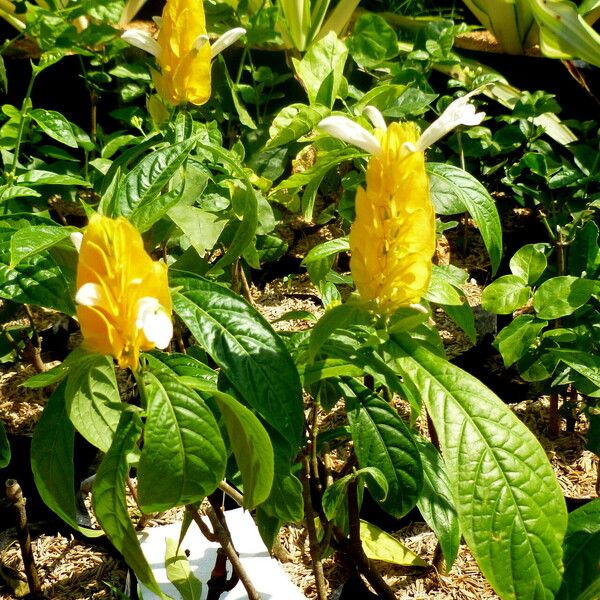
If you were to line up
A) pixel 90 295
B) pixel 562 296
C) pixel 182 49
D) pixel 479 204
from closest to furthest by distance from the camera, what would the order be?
pixel 90 295, pixel 479 204, pixel 182 49, pixel 562 296

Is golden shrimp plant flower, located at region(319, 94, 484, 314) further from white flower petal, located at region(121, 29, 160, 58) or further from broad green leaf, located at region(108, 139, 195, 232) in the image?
white flower petal, located at region(121, 29, 160, 58)

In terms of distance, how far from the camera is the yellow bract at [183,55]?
1233 millimetres

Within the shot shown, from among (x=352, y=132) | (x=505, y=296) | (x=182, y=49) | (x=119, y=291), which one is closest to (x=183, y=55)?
(x=182, y=49)

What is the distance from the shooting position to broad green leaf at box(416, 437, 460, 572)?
1219mm

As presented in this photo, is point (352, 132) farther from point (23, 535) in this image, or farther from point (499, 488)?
point (23, 535)

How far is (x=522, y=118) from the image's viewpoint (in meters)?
2.46

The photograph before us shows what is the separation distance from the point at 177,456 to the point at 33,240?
29cm

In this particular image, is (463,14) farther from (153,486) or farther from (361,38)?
(153,486)

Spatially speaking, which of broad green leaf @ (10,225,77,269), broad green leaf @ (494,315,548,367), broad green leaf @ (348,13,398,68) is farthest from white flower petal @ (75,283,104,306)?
broad green leaf @ (348,13,398,68)

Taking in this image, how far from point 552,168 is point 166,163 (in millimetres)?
1700

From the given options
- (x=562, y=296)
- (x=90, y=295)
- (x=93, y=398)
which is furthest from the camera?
(x=562, y=296)

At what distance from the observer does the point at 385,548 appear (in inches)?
66.1

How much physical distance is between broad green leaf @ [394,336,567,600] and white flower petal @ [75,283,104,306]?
360 millimetres

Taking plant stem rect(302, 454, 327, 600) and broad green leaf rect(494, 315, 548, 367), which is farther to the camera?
broad green leaf rect(494, 315, 548, 367)
